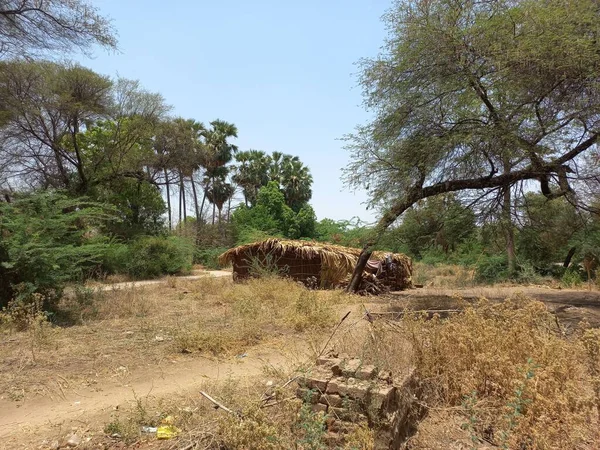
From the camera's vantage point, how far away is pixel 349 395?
316 cm

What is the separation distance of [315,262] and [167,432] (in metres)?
11.5

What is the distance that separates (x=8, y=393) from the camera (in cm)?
498

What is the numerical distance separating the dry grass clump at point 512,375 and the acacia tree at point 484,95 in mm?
5461

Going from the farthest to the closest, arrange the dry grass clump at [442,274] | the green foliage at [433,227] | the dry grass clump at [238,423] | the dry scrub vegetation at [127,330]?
the dry grass clump at [442,274], the green foliage at [433,227], the dry scrub vegetation at [127,330], the dry grass clump at [238,423]

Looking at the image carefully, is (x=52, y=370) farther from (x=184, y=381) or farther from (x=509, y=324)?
(x=509, y=324)

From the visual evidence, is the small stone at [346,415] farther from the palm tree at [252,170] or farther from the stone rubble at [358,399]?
the palm tree at [252,170]

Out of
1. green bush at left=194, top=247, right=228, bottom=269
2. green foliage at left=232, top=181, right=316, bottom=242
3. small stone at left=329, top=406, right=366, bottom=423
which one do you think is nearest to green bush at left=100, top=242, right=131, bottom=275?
green bush at left=194, top=247, right=228, bottom=269

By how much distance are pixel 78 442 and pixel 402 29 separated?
31.0 ft

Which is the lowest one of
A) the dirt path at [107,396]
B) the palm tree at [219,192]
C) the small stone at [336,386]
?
the dirt path at [107,396]

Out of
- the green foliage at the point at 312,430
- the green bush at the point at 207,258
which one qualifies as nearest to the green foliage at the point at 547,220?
the green foliage at the point at 312,430

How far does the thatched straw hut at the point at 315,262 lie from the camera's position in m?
14.8

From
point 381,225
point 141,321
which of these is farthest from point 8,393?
point 381,225

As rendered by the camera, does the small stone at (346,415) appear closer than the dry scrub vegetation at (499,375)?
No

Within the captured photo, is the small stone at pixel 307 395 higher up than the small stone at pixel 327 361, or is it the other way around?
the small stone at pixel 327 361
